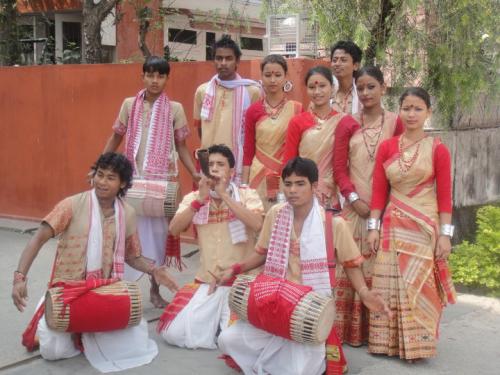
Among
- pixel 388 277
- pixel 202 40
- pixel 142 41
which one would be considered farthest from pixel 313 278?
pixel 202 40

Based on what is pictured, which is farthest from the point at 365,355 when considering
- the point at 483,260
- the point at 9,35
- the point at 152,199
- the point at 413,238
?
the point at 9,35

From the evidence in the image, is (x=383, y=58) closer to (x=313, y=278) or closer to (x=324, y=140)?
(x=324, y=140)

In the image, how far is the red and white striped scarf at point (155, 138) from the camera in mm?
5309

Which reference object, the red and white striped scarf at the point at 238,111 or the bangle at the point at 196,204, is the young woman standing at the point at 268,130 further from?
the bangle at the point at 196,204

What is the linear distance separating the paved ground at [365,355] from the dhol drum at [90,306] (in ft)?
0.93

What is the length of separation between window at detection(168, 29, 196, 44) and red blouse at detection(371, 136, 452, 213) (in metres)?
11.1

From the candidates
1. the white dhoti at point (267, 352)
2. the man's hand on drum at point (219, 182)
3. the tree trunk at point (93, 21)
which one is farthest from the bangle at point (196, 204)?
the tree trunk at point (93, 21)

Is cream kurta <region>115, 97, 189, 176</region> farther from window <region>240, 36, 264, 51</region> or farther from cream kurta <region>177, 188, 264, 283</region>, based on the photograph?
window <region>240, 36, 264, 51</region>

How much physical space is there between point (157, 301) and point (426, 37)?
3.59 metres

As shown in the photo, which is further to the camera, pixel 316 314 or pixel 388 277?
pixel 388 277

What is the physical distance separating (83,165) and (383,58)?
3.75 meters

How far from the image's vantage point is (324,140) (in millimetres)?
4680

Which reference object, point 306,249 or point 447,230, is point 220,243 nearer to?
point 306,249

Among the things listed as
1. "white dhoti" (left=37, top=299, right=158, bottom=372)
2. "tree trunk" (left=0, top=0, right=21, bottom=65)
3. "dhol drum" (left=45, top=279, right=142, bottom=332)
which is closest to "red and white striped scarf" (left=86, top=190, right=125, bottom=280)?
"dhol drum" (left=45, top=279, right=142, bottom=332)
